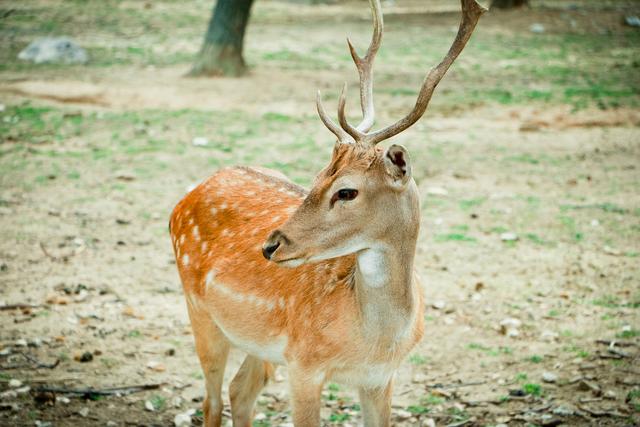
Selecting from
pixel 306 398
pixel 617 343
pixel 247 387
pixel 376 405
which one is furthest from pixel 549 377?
pixel 306 398

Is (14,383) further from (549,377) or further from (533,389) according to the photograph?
(549,377)

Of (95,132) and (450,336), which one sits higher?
(450,336)

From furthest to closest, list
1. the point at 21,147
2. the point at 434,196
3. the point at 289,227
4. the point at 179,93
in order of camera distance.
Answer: the point at 179,93
the point at 21,147
the point at 434,196
the point at 289,227

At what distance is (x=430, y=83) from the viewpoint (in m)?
3.42

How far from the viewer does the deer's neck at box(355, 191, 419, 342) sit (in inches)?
137

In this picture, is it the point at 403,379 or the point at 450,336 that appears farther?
the point at 450,336

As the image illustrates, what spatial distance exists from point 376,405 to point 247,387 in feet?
2.67

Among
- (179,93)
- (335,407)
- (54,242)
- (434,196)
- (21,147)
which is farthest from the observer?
(179,93)

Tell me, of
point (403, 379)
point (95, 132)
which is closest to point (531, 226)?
point (403, 379)

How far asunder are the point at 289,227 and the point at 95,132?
6623 millimetres

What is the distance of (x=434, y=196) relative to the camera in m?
7.80

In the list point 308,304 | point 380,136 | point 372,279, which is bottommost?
point 308,304

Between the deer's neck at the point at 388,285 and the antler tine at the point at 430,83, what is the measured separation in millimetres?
380

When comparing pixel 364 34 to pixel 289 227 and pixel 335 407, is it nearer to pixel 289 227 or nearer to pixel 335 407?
pixel 335 407
